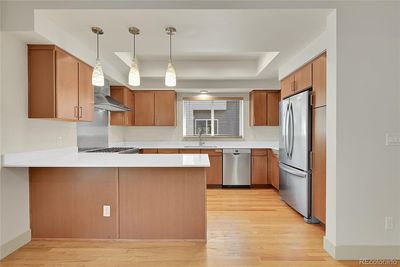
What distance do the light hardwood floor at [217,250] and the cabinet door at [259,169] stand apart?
201cm

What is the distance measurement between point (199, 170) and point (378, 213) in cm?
174

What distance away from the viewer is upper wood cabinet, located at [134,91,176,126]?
573 centimetres

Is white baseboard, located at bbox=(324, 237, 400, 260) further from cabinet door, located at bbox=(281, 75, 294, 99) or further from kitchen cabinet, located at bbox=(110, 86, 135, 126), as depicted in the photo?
kitchen cabinet, located at bbox=(110, 86, 135, 126)

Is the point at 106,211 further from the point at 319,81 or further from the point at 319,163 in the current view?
the point at 319,81

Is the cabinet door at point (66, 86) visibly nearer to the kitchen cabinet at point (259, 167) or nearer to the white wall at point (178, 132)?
the white wall at point (178, 132)

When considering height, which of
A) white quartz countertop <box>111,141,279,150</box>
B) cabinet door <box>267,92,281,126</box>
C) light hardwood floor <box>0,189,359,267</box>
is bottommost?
light hardwood floor <box>0,189,359,267</box>

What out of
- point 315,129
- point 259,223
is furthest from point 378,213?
point 259,223

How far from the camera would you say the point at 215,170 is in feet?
18.1

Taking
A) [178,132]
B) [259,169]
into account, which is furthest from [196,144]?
[259,169]

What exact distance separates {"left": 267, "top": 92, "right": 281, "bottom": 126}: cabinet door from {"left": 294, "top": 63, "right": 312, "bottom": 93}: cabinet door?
1.90m

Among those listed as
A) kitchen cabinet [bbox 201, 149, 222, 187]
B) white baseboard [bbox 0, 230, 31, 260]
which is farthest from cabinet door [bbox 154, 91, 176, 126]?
white baseboard [bbox 0, 230, 31, 260]

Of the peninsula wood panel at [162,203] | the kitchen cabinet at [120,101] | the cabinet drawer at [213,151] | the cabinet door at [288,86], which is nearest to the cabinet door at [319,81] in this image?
the cabinet door at [288,86]

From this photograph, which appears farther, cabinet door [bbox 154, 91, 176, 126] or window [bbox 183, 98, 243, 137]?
window [bbox 183, 98, 243, 137]

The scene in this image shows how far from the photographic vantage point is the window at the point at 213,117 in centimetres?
634
